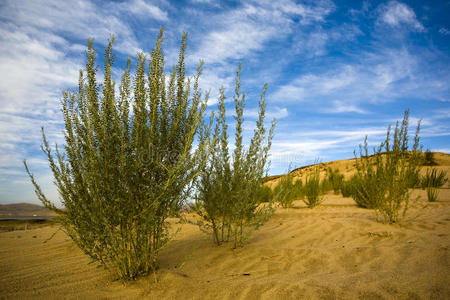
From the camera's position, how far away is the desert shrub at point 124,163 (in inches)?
96.2

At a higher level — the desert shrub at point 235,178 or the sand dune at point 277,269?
the desert shrub at point 235,178

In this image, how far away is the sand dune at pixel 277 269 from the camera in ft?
7.79

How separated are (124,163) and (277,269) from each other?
7.32ft

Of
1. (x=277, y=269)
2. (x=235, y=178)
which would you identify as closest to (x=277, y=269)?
(x=277, y=269)

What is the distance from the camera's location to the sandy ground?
2.37m

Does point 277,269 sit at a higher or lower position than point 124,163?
lower

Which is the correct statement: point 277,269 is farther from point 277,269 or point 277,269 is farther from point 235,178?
point 235,178

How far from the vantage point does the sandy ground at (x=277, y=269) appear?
2374 millimetres

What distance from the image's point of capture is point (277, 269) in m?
3.19

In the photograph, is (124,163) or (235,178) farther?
(235,178)

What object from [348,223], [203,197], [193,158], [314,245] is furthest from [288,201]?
[193,158]

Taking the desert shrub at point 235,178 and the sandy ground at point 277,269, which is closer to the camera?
the sandy ground at point 277,269

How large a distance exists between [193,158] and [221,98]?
1696 millimetres

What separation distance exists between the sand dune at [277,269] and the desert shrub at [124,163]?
18.4 inches
